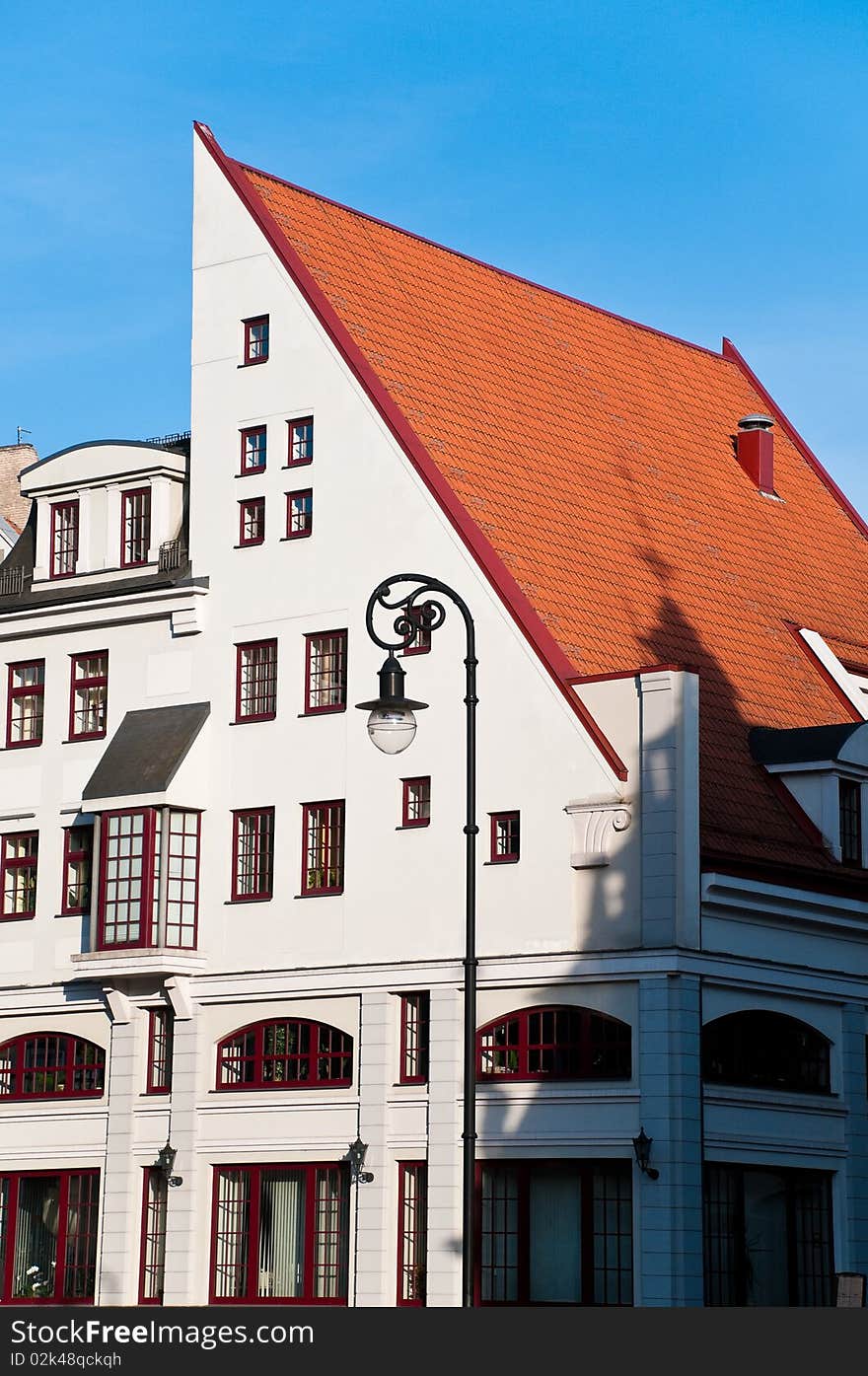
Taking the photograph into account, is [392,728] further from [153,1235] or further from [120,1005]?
[153,1235]

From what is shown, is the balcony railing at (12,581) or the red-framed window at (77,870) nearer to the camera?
the red-framed window at (77,870)

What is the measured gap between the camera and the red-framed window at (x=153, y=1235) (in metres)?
45.1

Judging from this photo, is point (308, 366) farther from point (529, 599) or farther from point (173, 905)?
point (173, 905)

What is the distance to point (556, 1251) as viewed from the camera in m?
41.2

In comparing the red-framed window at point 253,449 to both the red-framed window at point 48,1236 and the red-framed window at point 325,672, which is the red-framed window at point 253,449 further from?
the red-framed window at point 48,1236

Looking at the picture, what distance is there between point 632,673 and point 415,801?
16.3ft

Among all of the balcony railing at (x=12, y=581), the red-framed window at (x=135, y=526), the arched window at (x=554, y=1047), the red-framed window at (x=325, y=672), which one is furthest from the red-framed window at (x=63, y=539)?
the arched window at (x=554, y=1047)

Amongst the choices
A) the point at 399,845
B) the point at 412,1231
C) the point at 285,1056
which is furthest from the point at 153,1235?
the point at 399,845

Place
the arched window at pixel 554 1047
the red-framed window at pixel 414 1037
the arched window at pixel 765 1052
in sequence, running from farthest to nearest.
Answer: the red-framed window at pixel 414 1037 → the arched window at pixel 765 1052 → the arched window at pixel 554 1047

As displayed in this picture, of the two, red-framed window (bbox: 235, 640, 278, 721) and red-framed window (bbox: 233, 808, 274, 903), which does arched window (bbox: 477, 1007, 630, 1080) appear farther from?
red-framed window (bbox: 235, 640, 278, 721)

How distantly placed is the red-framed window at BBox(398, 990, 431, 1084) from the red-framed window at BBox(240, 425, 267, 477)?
427 inches

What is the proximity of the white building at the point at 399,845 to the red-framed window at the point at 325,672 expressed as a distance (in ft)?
0.25

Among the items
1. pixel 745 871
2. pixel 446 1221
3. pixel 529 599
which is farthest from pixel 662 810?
pixel 446 1221

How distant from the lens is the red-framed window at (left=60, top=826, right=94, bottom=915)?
47.9m
